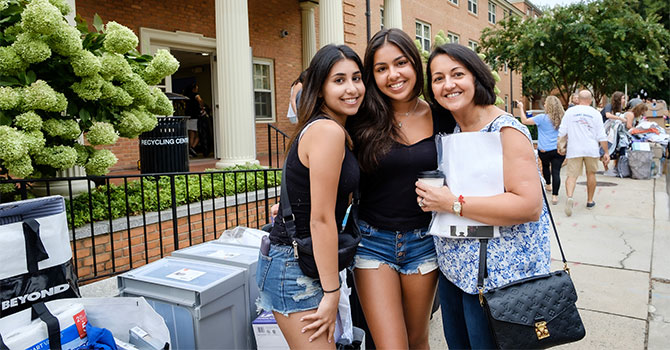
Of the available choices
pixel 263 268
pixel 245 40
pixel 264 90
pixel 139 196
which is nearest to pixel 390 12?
pixel 264 90

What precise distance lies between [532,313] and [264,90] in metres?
11.9

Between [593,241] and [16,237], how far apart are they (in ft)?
21.4

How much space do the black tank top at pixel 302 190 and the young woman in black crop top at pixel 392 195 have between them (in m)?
0.24

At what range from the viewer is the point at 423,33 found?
20.3 meters

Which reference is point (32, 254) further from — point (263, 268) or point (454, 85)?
point (454, 85)

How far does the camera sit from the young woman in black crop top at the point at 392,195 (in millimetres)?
2211

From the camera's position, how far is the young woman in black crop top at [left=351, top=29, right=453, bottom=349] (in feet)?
7.25

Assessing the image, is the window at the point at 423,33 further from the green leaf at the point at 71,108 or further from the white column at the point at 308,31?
the green leaf at the point at 71,108

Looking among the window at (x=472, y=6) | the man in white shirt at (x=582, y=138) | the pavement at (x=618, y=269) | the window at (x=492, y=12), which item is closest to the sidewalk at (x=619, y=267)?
the pavement at (x=618, y=269)

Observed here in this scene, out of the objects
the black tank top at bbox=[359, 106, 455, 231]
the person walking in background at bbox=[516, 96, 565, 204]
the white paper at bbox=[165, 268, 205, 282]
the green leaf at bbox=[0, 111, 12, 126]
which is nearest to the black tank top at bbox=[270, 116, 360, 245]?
the black tank top at bbox=[359, 106, 455, 231]

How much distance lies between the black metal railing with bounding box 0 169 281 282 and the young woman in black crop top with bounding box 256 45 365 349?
257 centimetres

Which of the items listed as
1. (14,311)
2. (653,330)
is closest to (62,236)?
(14,311)

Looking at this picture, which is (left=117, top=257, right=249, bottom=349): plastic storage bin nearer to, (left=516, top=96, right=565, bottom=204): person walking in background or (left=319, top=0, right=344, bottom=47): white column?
(left=516, top=96, right=565, bottom=204): person walking in background

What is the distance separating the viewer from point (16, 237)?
2318 millimetres
